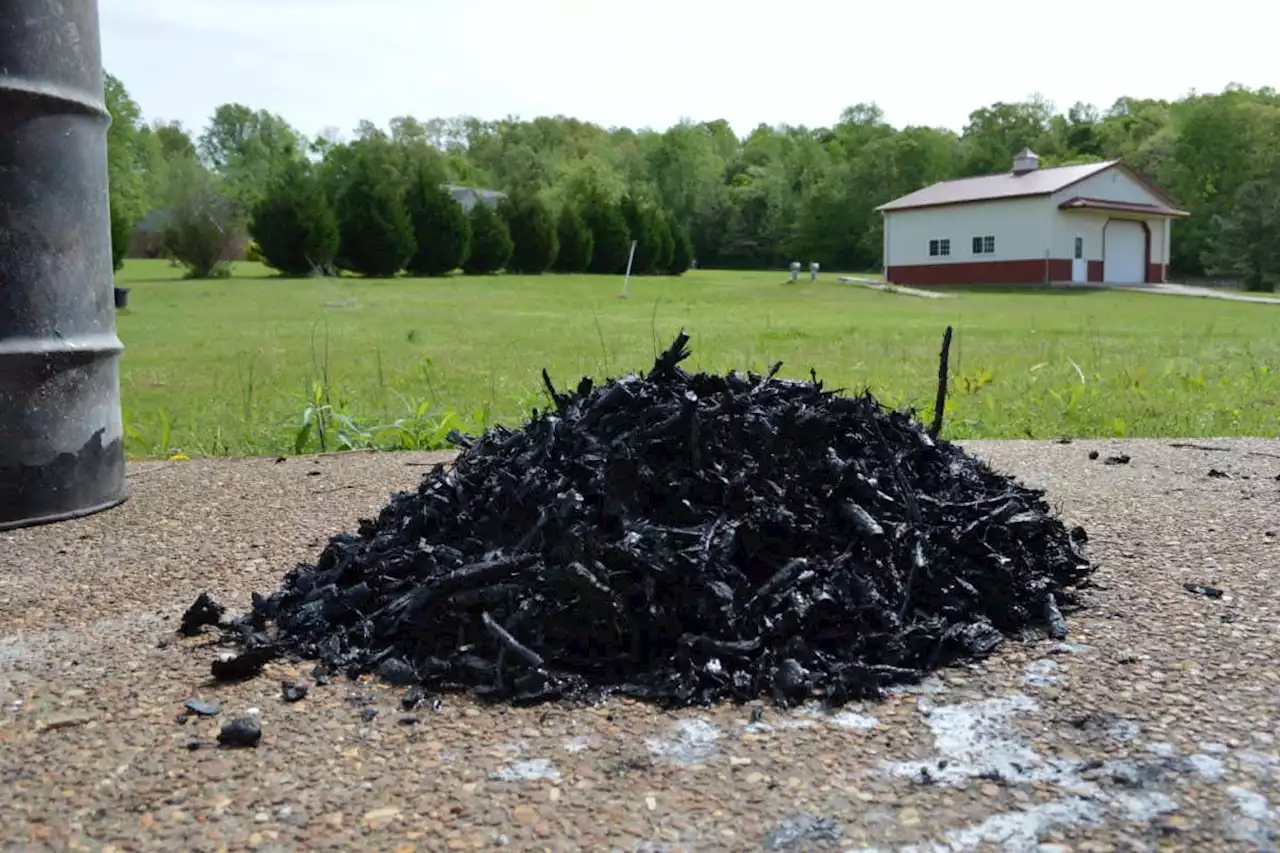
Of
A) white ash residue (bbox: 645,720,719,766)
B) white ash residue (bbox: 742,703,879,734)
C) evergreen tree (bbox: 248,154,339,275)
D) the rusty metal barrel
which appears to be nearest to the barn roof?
evergreen tree (bbox: 248,154,339,275)

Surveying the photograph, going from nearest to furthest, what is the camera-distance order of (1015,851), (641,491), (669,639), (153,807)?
(1015,851), (153,807), (669,639), (641,491)

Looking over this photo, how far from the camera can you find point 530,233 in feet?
124

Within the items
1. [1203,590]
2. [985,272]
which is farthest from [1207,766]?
[985,272]

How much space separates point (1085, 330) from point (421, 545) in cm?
1479

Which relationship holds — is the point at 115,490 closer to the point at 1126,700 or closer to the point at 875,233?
the point at 1126,700

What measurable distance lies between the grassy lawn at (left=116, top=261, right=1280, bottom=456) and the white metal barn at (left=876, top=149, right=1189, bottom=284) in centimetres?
963

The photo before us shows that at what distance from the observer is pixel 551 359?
37.2ft

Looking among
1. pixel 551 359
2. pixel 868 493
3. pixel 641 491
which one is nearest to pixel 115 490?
pixel 641 491

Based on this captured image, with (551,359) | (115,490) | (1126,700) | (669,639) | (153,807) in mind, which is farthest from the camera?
(551,359)

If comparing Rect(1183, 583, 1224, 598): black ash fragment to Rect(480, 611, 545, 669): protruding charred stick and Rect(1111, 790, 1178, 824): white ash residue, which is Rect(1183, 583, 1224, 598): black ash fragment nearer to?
Rect(1111, 790, 1178, 824): white ash residue

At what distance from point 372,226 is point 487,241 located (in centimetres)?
421

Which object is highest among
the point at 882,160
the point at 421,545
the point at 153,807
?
the point at 882,160

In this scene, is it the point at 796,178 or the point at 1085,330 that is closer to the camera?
the point at 1085,330

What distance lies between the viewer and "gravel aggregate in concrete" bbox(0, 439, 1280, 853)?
1.92 m
